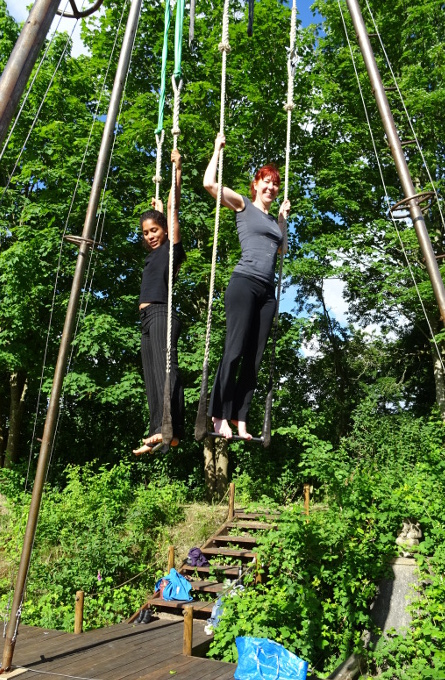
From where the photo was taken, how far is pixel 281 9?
37.2 feet

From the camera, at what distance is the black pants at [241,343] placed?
3.13 meters

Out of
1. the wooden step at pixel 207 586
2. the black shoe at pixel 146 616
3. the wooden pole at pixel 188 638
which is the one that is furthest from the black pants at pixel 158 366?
the wooden step at pixel 207 586

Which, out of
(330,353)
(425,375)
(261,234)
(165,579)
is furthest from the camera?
(330,353)

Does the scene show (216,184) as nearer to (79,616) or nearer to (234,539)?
(79,616)

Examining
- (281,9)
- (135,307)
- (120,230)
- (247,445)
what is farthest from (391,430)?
(281,9)

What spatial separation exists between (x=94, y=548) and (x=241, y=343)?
632 centimetres

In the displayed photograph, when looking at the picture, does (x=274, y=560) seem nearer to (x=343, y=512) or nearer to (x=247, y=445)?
(x=343, y=512)

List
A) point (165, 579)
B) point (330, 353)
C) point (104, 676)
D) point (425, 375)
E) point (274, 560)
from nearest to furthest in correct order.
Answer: point (104, 676) → point (274, 560) → point (165, 579) → point (425, 375) → point (330, 353)

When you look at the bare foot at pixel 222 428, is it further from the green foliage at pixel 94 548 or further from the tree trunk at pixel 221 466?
the tree trunk at pixel 221 466

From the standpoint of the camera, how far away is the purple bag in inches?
328

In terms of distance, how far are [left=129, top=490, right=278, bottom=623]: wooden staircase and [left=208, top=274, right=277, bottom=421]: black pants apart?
374 centimetres

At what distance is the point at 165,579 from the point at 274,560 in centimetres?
238

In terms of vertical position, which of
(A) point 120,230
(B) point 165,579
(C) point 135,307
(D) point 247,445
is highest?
(A) point 120,230

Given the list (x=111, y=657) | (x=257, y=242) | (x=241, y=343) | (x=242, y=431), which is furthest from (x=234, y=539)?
(x=257, y=242)
